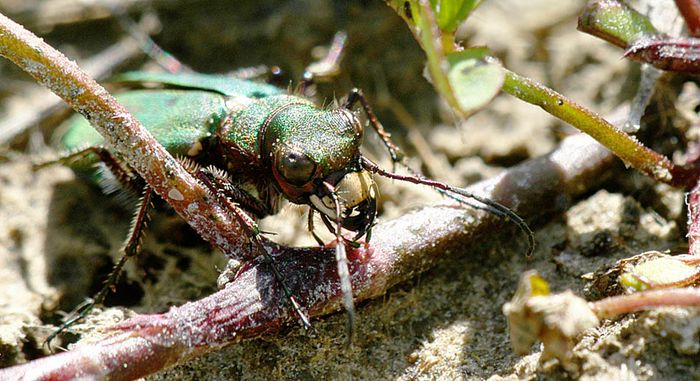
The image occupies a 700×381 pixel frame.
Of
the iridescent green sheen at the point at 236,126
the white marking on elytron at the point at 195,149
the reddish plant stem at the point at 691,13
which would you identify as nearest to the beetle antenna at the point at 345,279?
the iridescent green sheen at the point at 236,126

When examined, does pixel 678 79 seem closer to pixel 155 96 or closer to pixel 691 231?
pixel 691 231

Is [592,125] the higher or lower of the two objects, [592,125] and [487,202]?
the higher

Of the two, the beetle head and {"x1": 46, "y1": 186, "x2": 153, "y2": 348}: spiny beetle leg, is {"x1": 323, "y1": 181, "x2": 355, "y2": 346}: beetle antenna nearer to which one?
the beetle head

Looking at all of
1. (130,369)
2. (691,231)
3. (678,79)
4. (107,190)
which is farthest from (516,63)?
(130,369)

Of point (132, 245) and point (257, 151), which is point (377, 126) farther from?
point (132, 245)

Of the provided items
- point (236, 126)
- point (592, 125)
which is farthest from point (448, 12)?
point (236, 126)

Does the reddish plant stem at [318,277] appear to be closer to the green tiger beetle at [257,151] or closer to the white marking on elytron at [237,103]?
the green tiger beetle at [257,151]

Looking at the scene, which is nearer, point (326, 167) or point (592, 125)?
point (592, 125)
